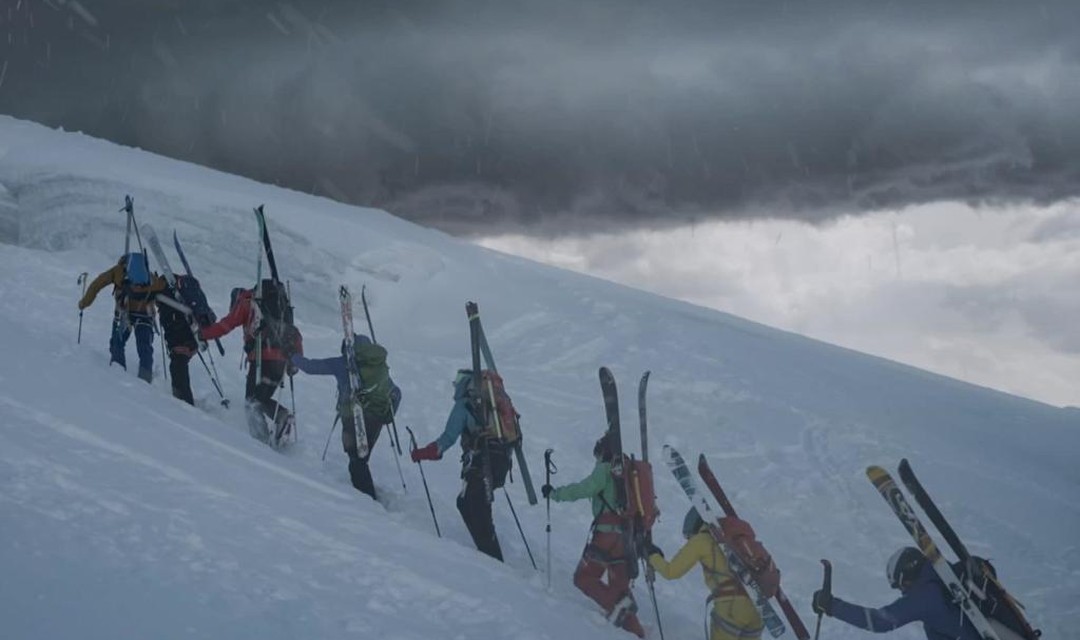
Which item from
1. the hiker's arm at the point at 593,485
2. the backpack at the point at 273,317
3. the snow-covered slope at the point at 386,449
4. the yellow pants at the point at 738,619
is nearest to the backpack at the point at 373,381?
the snow-covered slope at the point at 386,449

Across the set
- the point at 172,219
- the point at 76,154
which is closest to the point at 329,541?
the point at 172,219

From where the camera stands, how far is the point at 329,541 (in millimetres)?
6211

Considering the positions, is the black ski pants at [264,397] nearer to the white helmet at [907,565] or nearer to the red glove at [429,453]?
the red glove at [429,453]

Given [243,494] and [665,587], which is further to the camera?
[665,587]

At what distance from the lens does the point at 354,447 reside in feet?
28.6

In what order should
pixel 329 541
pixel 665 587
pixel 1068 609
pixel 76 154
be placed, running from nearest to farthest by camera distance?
pixel 329 541
pixel 665 587
pixel 1068 609
pixel 76 154

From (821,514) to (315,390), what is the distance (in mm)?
7871

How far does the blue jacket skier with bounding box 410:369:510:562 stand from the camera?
7.88 m

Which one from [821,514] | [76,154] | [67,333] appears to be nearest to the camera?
[821,514]

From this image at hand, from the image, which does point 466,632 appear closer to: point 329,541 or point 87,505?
point 329,541

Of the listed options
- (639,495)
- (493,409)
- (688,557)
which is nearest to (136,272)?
(493,409)

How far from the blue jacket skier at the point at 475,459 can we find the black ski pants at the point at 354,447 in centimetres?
100

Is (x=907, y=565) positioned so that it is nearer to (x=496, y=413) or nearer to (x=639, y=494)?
(x=639, y=494)

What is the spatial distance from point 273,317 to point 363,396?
6.55 ft
